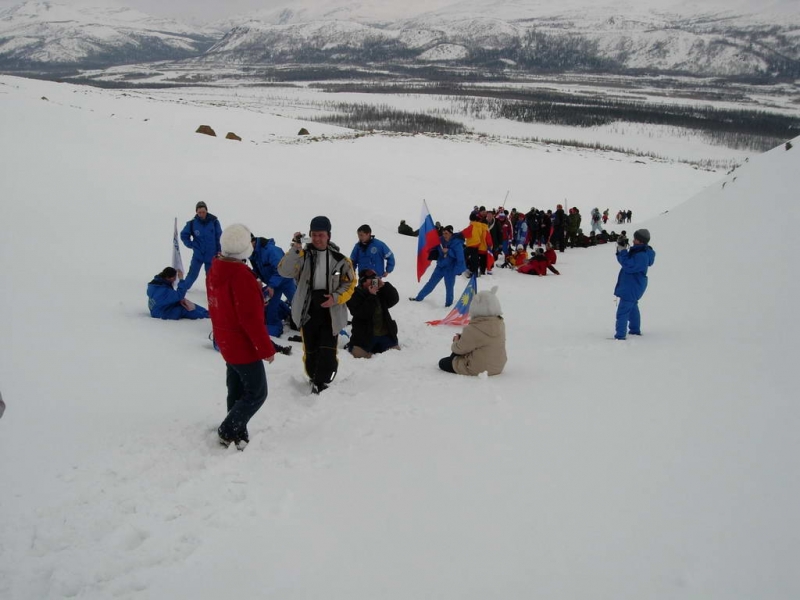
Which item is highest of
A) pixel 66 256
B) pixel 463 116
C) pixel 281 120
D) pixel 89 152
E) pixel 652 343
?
pixel 463 116

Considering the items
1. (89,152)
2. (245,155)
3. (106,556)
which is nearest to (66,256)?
(106,556)

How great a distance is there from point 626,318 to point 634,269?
64 cm

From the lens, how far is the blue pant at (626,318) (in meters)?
6.11

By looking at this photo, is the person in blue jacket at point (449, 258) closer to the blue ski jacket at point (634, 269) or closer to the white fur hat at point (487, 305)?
the blue ski jacket at point (634, 269)

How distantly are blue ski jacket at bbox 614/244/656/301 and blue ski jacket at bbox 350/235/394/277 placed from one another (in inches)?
109

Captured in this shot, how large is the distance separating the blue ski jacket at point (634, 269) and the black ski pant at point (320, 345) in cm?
359

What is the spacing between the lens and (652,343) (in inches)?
232

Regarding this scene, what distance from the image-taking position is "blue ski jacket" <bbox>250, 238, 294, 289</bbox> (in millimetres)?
5945

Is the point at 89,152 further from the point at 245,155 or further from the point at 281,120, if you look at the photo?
the point at 281,120

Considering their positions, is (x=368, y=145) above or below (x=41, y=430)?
above

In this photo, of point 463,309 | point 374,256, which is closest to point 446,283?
point 463,309

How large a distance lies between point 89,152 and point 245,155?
16.8 feet

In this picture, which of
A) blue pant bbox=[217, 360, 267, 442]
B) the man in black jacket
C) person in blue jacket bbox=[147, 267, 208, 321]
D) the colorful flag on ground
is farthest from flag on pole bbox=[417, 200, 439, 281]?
blue pant bbox=[217, 360, 267, 442]

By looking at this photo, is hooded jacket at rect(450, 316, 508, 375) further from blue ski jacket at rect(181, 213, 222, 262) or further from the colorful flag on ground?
blue ski jacket at rect(181, 213, 222, 262)
